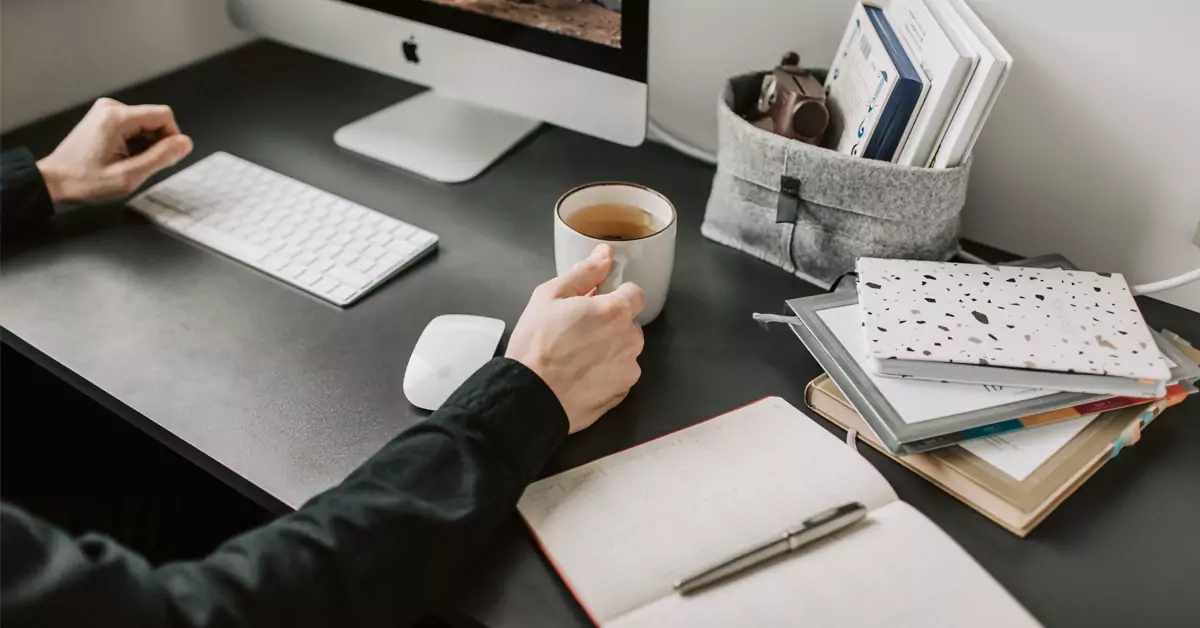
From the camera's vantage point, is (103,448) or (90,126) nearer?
(90,126)

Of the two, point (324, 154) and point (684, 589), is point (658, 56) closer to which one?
point (324, 154)

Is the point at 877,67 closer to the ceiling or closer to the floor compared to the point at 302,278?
closer to the ceiling

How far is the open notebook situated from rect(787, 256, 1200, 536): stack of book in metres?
0.04

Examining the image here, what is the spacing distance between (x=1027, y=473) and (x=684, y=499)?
234 mm

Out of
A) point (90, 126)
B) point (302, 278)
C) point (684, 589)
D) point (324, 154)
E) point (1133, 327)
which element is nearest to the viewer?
point (684, 589)

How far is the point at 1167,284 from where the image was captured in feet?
2.63

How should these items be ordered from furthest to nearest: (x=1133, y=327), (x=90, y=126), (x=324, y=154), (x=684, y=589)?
(x=324, y=154), (x=90, y=126), (x=1133, y=327), (x=684, y=589)

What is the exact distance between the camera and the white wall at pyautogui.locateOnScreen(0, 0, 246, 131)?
1143 mm

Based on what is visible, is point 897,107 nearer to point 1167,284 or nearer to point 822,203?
point 822,203

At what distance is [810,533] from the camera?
1.89ft

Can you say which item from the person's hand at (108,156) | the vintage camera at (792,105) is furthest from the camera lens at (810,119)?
the person's hand at (108,156)

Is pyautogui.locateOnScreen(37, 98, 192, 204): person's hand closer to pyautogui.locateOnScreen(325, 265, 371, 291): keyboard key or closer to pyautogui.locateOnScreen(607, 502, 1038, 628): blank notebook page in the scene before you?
pyautogui.locateOnScreen(325, 265, 371, 291): keyboard key

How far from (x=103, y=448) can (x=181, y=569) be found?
714 millimetres

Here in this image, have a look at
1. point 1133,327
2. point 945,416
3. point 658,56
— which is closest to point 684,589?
point 945,416
